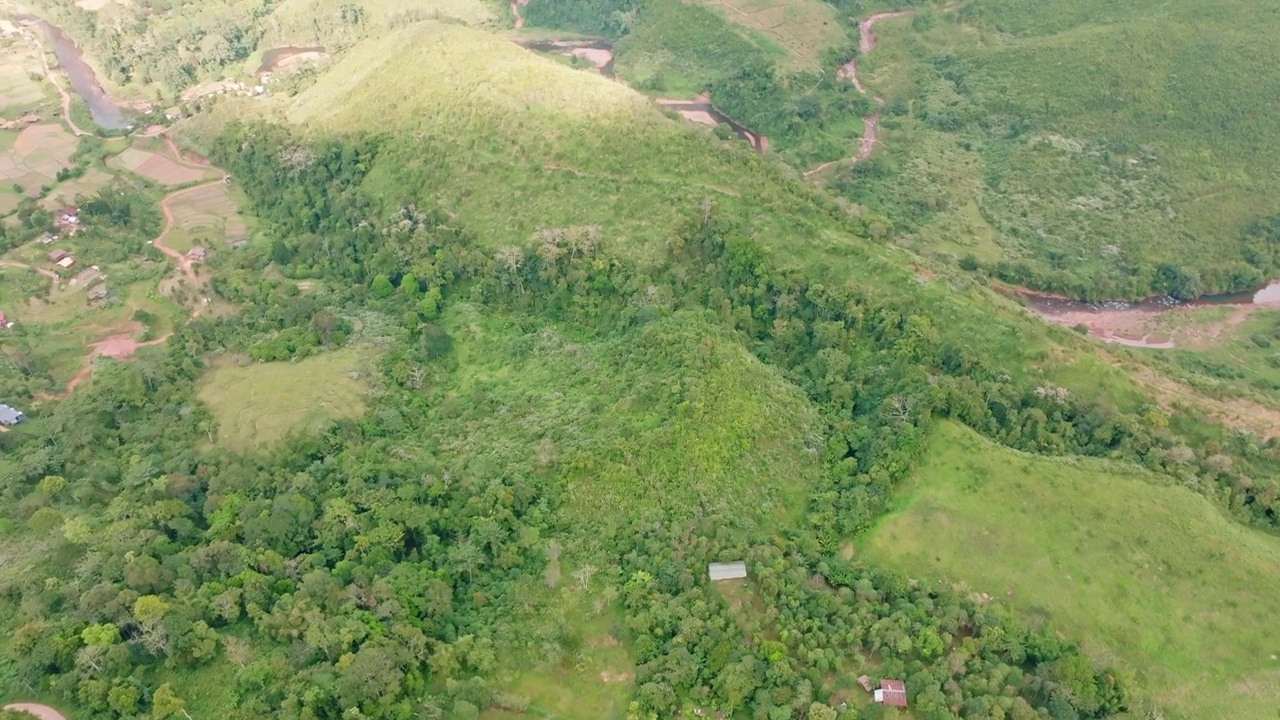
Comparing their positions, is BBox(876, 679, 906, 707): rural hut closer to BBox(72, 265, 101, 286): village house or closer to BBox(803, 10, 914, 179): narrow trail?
BBox(803, 10, 914, 179): narrow trail

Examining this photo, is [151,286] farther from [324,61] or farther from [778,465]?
[778,465]

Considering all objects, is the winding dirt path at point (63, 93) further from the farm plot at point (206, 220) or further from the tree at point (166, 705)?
the tree at point (166, 705)

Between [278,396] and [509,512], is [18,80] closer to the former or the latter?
[278,396]

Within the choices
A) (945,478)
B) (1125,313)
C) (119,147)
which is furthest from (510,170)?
(1125,313)

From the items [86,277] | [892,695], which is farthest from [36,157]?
[892,695]

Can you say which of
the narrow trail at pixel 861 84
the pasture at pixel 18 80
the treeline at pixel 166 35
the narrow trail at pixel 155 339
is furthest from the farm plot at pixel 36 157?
the narrow trail at pixel 861 84
